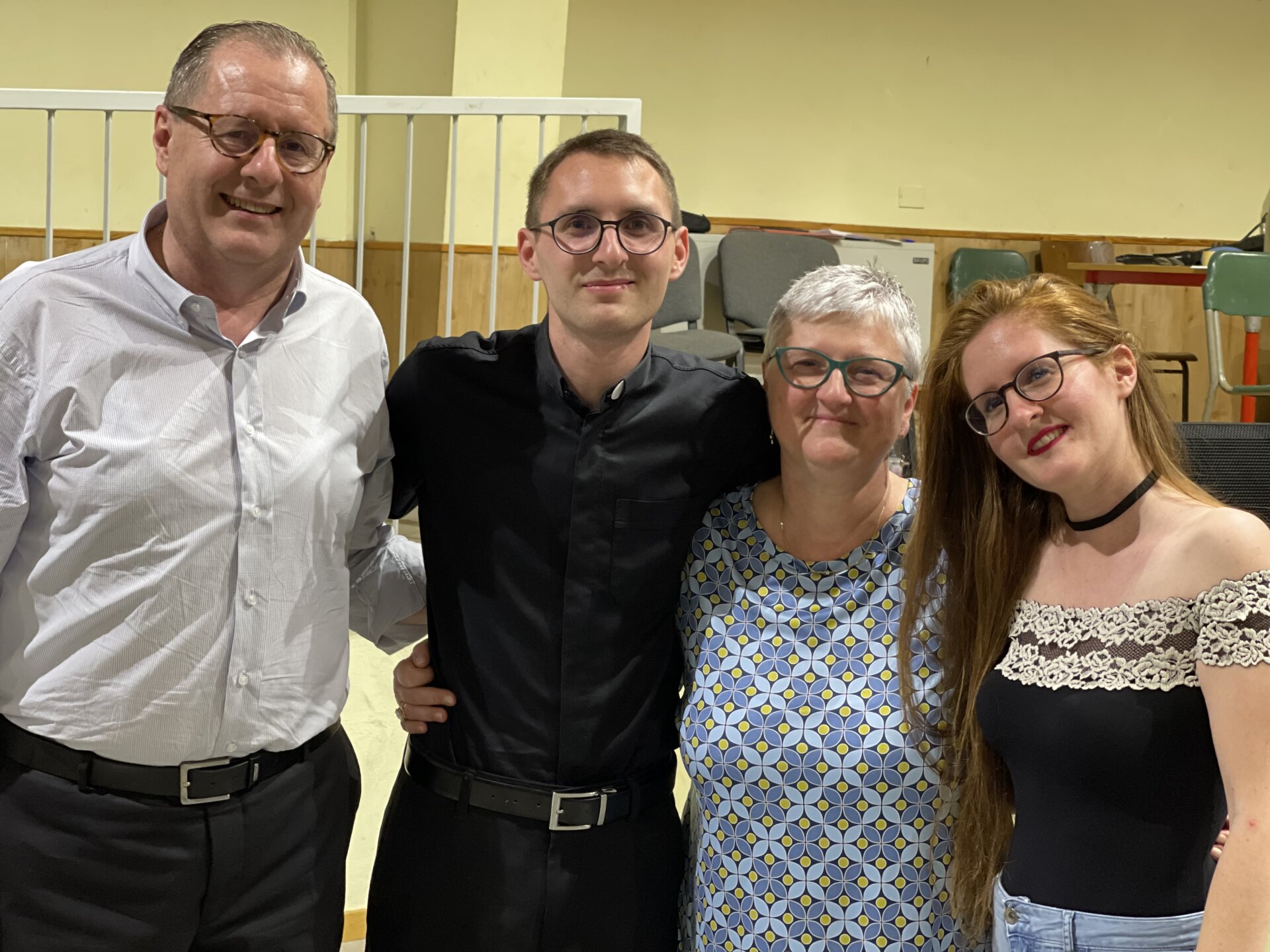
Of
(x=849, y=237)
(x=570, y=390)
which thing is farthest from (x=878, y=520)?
(x=849, y=237)

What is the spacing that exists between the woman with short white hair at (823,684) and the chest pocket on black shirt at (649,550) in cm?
5

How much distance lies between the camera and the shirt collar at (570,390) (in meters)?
1.64

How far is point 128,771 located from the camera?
143 cm

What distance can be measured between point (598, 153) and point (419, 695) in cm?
81

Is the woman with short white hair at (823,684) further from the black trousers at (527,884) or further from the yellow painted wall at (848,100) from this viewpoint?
the yellow painted wall at (848,100)

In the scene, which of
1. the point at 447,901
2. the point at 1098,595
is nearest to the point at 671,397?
the point at 1098,595

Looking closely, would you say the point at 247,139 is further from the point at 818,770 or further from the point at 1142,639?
the point at 1142,639

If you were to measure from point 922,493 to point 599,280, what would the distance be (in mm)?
522

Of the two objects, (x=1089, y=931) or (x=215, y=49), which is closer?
(x=1089, y=931)

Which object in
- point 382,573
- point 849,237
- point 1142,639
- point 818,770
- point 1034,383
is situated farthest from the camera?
point 849,237

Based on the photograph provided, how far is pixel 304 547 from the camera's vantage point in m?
1.53

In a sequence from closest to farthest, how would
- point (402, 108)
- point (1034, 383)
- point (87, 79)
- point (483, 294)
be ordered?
point (1034, 383) < point (402, 108) < point (483, 294) < point (87, 79)

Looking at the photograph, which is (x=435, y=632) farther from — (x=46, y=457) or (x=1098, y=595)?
(x=1098, y=595)

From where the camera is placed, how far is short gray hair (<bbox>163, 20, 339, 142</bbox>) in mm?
1456
